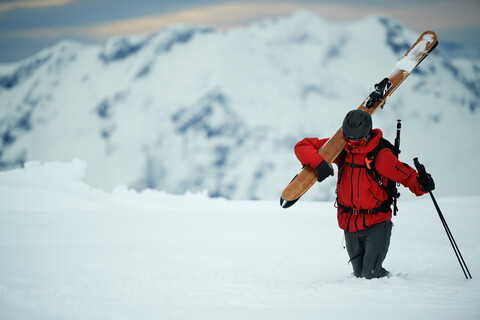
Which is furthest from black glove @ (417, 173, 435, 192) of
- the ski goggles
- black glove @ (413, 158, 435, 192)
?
the ski goggles

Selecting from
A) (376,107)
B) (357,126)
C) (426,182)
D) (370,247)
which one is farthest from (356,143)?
(370,247)

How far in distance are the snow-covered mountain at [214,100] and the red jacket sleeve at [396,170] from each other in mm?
104063

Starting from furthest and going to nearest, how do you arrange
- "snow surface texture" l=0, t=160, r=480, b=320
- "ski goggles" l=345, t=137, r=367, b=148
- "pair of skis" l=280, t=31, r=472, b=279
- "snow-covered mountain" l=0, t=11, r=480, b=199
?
"snow-covered mountain" l=0, t=11, r=480, b=199 → "pair of skis" l=280, t=31, r=472, b=279 → "ski goggles" l=345, t=137, r=367, b=148 → "snow surface texture" l=0, t=160, r=480, b=320

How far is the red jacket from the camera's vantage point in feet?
11.2

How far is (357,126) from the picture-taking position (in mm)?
3424

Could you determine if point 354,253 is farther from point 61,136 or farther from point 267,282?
point 61,136

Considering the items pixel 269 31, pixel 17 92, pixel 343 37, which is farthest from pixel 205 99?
pixel 17 92

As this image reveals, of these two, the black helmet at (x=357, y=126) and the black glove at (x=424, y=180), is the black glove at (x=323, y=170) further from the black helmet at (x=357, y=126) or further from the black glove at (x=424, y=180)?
the black glove at (x=424, y=180)

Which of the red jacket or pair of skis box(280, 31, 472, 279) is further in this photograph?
pair of skis box(280, 31, 472, 279)

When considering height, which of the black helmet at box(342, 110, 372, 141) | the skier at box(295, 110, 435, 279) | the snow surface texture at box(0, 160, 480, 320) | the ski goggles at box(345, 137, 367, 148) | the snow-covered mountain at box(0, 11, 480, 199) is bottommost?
the snow surface texture at box(0, 160, 480, 320)

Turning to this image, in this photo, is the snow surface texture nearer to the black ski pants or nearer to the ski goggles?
the black ski pants

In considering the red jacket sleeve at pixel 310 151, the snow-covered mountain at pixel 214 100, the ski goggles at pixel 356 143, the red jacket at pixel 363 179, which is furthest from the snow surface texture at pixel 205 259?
the snow-covered mountain at pixel 214 100

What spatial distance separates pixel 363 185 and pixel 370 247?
0.55 meters

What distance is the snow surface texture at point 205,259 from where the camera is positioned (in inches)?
112
